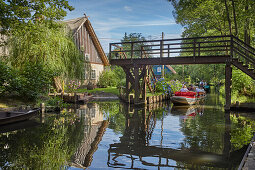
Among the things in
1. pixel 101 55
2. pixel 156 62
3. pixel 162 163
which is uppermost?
pixel 101 55

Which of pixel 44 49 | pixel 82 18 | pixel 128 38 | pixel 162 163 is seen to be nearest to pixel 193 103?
pixel 44 49

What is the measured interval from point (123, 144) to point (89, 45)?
27732 mm

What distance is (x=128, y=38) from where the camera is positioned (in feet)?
282

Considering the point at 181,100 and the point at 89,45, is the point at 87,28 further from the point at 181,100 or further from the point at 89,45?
the point at 181,100

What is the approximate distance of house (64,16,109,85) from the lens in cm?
3231

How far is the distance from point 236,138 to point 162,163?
13.6 feet

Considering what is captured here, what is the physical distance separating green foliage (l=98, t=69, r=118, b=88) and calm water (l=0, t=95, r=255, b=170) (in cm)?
2240

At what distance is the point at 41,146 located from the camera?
8031 mm

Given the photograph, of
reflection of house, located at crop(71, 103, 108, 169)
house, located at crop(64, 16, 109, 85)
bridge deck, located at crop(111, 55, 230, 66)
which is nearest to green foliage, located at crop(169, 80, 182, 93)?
bridge deck, located at crop(111, 55, 230, 66)

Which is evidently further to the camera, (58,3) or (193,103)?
(193,103)

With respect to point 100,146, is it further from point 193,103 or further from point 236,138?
point 193,103

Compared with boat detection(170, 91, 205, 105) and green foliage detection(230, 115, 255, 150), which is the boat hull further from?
green foliage detection(230, 115, 255, 150)

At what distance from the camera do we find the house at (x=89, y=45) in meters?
32.3

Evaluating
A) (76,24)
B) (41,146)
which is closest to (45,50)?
(41,146)
